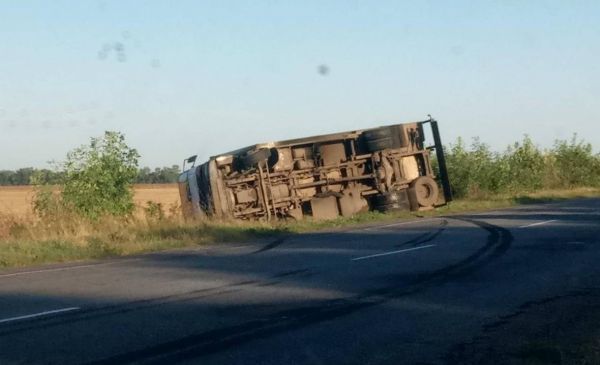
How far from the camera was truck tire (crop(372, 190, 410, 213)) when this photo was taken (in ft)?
103

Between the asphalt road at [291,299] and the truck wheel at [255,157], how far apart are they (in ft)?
28.1

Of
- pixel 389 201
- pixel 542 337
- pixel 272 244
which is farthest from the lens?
pixel 389 201

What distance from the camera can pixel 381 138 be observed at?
31203 mm

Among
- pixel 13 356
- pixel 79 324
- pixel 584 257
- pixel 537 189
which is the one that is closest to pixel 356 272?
pixel 584 257

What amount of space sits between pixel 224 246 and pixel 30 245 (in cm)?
424

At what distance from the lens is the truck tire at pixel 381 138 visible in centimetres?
3120

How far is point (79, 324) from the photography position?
32.9ft

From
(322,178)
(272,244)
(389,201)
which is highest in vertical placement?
(322,178)

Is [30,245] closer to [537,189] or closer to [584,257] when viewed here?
[584,257]

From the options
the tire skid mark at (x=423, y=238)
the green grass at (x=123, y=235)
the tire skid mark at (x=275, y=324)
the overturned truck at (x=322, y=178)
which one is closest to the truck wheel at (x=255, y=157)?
the overturned truck at (x=322, y=178)

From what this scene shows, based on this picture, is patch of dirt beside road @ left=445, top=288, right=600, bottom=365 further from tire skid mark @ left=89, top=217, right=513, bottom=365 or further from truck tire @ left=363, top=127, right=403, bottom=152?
truck tire @ left=363, top=127, right=403, bottom=152

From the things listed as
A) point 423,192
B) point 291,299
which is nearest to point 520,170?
point 423,192

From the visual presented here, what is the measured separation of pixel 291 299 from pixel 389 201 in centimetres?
1980

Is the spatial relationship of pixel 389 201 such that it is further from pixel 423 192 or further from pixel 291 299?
pixel 291 299
